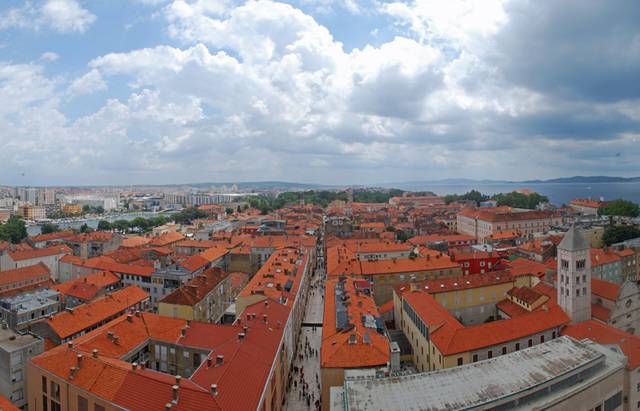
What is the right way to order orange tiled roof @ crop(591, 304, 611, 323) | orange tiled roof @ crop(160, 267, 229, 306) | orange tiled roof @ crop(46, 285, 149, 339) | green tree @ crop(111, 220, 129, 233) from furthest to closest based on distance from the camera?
green tree @ crop(111, 220, 129, 233) < orange tiled roof @ crop(160, 267, 229, 306) < orange tiled roof @ crop(591, 304, 611, 323) < orange tiled roof @ crop(46, 285, 149, 339)

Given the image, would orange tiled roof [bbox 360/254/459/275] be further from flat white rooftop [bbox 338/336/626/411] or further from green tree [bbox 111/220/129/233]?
green tree [bbox 111/220/129/233]

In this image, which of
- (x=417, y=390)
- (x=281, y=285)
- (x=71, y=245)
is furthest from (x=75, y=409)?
(x=71, y=245)

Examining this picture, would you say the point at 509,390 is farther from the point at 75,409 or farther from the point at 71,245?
the point at 71,245

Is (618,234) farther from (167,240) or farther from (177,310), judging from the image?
(167,240)

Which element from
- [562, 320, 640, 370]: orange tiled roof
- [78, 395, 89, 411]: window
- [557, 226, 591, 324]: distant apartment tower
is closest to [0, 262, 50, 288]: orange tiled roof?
[78, 395, 89, 411]: window

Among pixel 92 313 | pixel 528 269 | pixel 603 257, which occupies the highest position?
pixel 603 257

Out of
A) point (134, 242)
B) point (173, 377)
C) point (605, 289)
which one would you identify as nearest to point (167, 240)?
point (134, 242)
